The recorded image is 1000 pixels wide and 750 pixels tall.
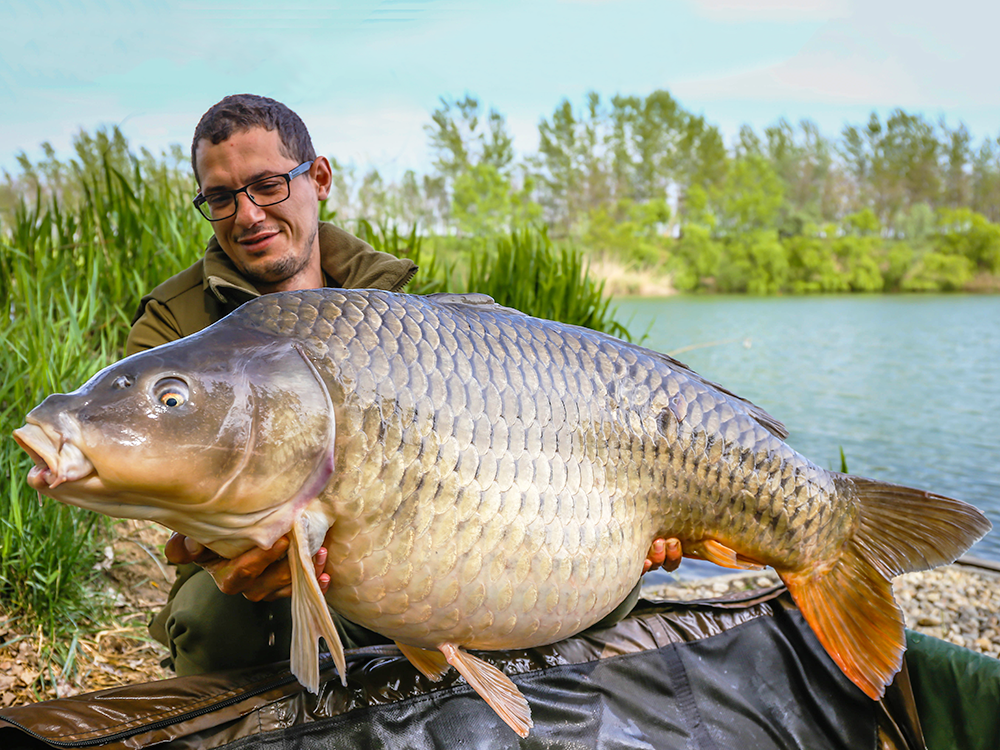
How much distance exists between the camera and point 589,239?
29.4m

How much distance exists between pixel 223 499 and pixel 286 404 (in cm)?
13

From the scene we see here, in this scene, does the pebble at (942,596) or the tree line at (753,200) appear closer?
the pebble at (942,596)

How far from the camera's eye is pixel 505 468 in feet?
3.29

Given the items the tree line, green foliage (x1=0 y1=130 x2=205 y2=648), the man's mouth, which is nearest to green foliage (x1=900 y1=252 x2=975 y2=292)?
the tree line

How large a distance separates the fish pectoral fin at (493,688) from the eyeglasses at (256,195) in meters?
1.05

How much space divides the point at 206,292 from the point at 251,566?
36.3 inches

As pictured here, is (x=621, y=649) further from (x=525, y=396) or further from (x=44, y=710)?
(x=44, y=710)

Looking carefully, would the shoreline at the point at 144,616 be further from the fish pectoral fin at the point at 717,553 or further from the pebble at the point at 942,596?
the fish pectoral fin at the point at 717,553

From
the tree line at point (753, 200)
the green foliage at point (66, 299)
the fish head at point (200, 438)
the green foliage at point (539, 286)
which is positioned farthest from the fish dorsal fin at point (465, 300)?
the tree line at point (753, 200)

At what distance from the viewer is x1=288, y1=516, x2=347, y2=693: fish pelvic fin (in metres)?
0.86

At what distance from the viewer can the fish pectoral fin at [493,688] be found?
104 cm

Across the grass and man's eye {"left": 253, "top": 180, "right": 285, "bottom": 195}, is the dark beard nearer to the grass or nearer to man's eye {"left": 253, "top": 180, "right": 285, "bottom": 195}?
man's eye {"left": 253, "top": 180, "right": 285, "bottom": 195}

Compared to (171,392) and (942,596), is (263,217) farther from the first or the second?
(942,596)

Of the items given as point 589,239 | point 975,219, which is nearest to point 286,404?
point 589,239
